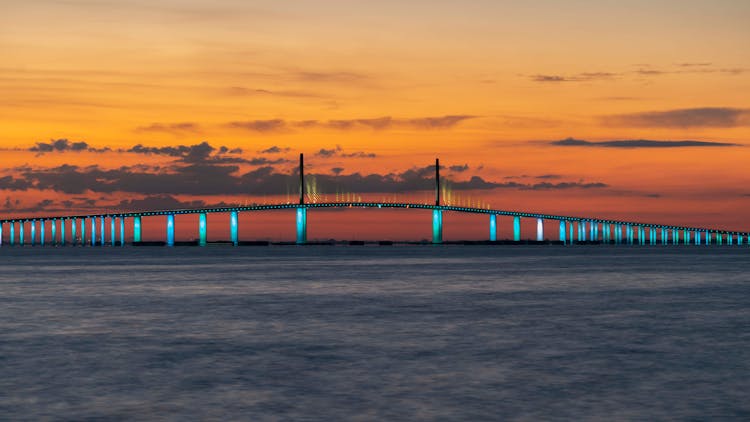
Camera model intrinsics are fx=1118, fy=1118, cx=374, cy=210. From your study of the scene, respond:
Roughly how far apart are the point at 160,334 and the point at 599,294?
908 inches

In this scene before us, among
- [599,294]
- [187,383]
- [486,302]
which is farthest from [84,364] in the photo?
[599,294]

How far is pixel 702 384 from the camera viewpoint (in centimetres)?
1647

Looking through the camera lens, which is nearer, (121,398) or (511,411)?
(511,411)

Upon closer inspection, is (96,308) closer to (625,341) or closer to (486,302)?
(486,302)

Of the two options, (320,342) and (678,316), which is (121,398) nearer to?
(320,342)

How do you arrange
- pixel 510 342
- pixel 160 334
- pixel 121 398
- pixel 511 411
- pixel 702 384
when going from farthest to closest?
pixel 160 334 < pixel 510 342 < pixel 702 384 < pixel 121 398 < pixel 511 411

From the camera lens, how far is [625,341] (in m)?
23.3

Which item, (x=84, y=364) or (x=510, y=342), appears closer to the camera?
(x=84, y=364)

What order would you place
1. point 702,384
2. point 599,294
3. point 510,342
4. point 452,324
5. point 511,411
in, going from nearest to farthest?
point 511,411
point 702,384
point 510,342
point 452,324
point 599,294

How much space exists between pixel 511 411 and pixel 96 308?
2388 cm

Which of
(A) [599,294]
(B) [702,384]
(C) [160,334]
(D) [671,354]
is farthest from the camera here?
(A) [599,294]

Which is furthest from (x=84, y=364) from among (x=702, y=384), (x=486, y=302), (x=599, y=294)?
(x=599, y=294)

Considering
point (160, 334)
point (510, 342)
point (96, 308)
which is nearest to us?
point (510, 342)

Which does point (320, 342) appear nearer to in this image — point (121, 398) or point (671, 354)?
point (671, 354)
